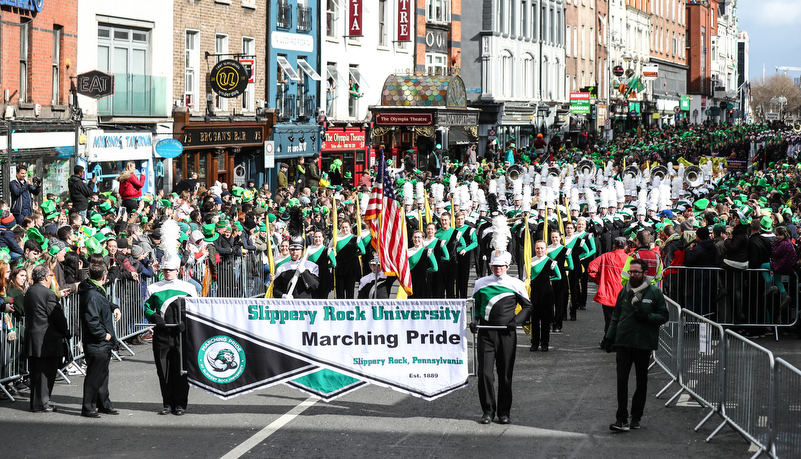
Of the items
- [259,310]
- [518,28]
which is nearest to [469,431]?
[259,310]

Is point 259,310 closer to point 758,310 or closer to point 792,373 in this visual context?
point 792,373

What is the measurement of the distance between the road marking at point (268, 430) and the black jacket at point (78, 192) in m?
9.34

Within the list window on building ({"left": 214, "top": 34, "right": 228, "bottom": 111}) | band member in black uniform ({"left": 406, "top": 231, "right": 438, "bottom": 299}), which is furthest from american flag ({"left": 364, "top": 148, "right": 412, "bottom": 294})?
window on building ({"left": 214, "top": 34, "right": 228, "bottom": 111})

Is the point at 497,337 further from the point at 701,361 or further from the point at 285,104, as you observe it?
the point at 285,104

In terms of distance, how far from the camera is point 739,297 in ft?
52.5

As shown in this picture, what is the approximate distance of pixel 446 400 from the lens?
37.9 feet

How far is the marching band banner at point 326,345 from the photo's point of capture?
1062 cm

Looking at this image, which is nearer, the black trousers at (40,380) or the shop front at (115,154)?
Result: the black trousers at (40,380)

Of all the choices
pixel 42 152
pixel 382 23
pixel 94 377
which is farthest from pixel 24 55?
pixel 382 23

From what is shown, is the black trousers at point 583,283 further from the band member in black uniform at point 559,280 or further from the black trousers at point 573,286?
the band member in black uniform at point 559,280

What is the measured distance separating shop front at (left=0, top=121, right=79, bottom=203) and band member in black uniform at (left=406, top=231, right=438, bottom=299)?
25.1 feet

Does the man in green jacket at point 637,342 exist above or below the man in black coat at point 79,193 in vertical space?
below

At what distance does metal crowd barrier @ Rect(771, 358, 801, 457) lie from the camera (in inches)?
326

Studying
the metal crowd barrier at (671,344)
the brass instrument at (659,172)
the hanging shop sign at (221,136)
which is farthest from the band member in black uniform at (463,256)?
the hanging shop sign at (221,136)
